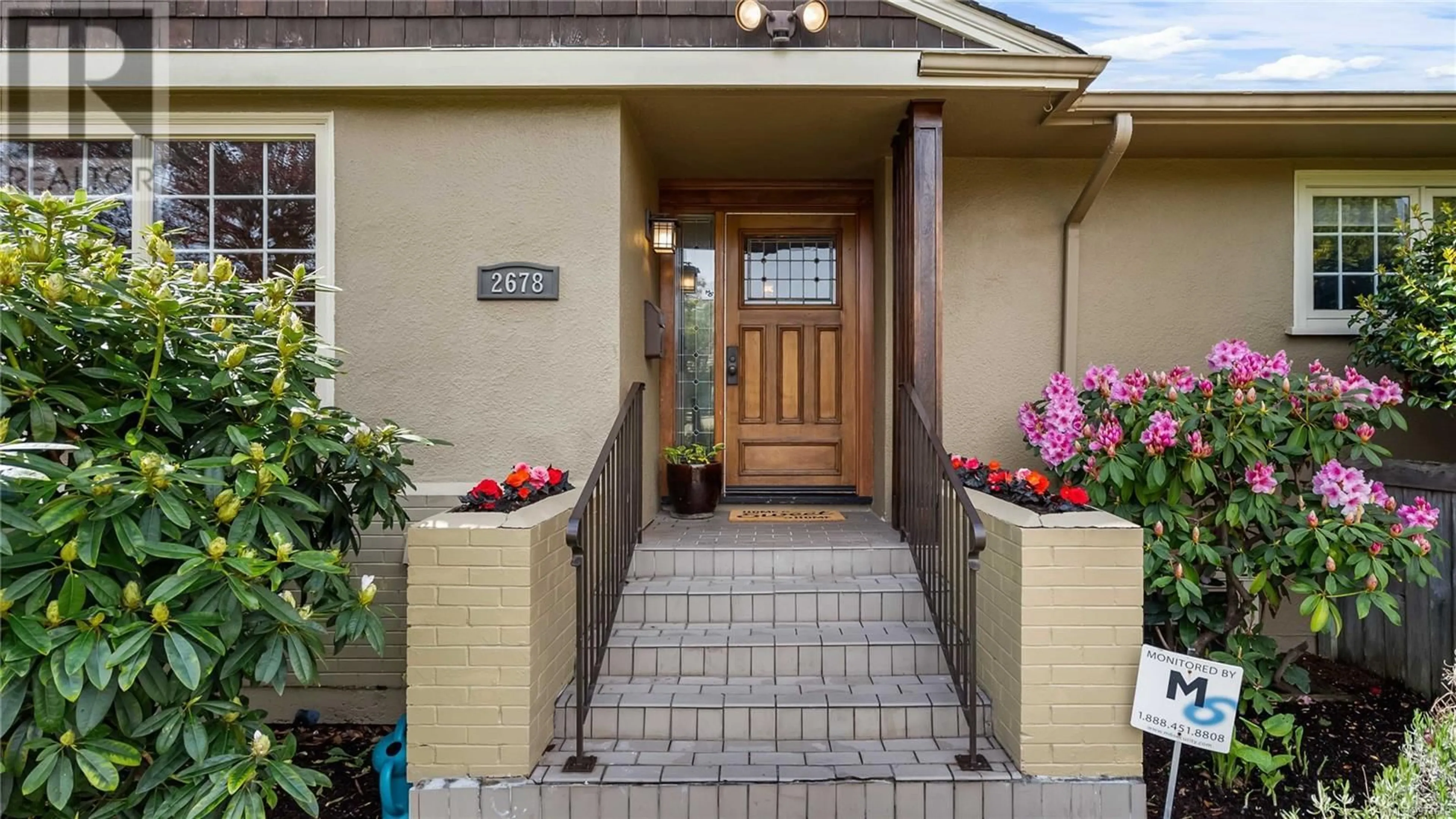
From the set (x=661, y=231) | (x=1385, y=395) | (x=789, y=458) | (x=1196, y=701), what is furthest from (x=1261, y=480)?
(x=661, y=231)

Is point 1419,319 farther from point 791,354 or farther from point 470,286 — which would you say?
point 470,286

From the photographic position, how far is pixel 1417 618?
Answer: 11.1ft

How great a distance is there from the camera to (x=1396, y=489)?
11.6ft

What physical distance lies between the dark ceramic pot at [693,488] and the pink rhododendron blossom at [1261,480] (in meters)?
2.63

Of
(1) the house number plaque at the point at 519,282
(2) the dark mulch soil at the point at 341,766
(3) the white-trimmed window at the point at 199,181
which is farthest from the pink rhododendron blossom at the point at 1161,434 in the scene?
(3) the white-trimmed window at the point at 199,181

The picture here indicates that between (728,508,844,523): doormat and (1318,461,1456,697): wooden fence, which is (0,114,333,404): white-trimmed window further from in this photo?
(1318,461,1456,697): wooden fence

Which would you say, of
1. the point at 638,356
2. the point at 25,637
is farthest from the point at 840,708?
the point at 25,637

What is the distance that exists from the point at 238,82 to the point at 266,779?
305cm

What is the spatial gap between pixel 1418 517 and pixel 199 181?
5.68 metres

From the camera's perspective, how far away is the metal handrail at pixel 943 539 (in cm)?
243

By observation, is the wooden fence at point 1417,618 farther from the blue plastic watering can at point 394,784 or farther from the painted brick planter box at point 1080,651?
the blue plastic watering can at point 394,784

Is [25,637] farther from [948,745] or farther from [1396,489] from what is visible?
[1396,489]

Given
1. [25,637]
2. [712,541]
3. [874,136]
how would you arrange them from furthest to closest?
1. [874,136]
2. [712,541]
3. [25,637]

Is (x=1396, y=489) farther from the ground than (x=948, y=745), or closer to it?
farther from the ground
